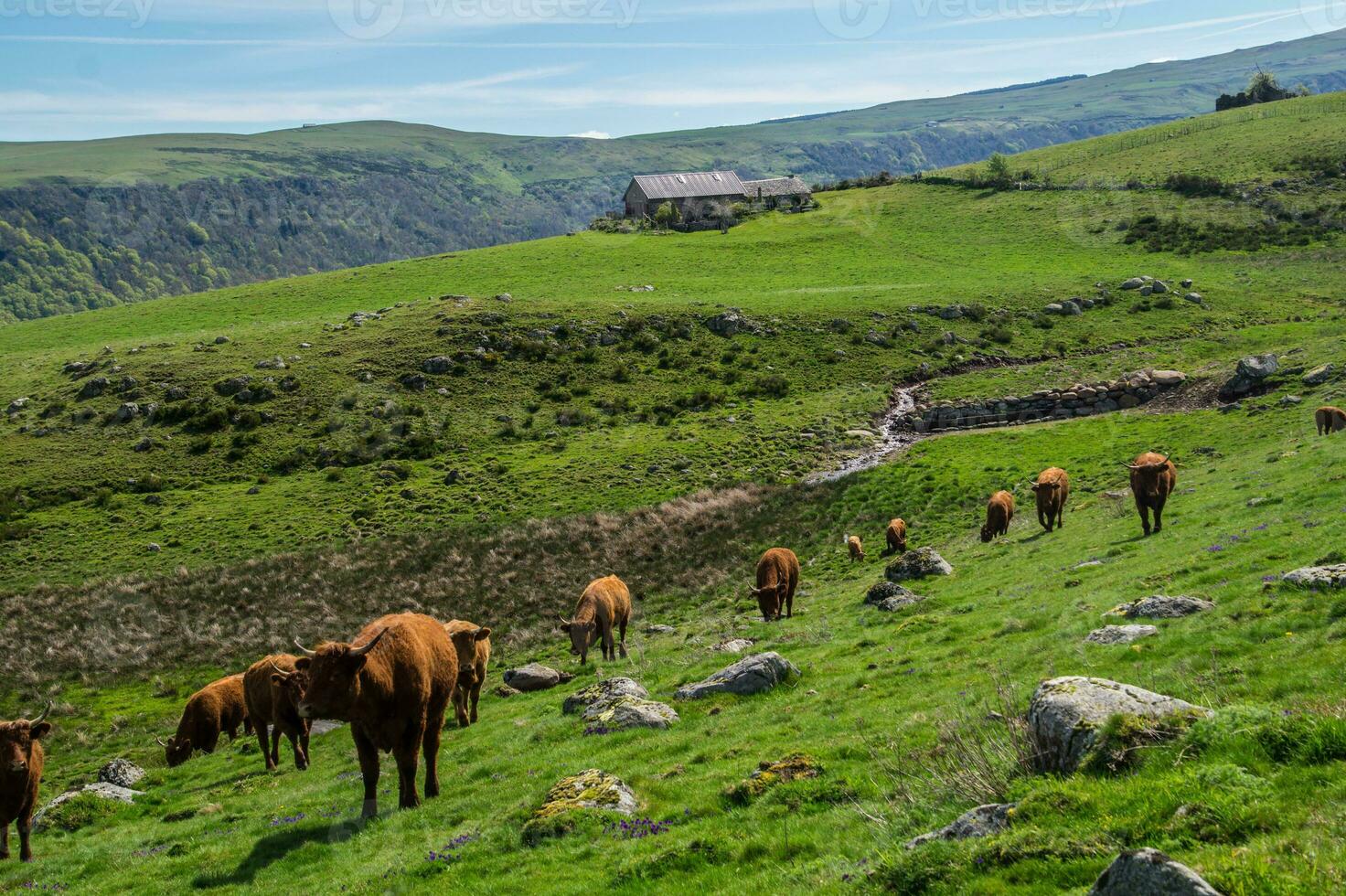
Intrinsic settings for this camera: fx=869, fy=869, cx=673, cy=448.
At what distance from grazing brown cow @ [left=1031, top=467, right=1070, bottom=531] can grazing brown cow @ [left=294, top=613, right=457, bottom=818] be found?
2657 cm

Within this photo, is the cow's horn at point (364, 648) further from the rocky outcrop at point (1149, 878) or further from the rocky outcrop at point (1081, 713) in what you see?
the rocky outcrop at point (1149, 878)

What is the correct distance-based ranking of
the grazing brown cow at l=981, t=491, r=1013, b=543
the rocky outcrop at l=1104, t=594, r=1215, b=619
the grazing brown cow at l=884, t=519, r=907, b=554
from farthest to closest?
the grazing brown cow at l=884, t=519, r=907, b=554
the grazing brown cow at l=981, t=491, r=1013, b=543
the rocky outcrop at l=1104, t=594, r=1215, b=619

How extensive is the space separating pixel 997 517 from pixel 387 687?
2871 cm

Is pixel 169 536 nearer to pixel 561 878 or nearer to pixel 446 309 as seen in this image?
pixel 446 309

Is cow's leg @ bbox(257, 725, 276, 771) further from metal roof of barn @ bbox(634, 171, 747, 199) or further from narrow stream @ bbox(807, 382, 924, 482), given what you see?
metal roof of barn @ bbox(634, 171, 747, 199)

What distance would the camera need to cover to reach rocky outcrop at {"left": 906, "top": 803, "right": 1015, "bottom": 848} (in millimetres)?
8852

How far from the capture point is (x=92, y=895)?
47.8 feet

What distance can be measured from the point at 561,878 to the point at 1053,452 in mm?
46448

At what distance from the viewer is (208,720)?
27125mm

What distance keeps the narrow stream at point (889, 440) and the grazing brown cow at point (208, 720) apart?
34.6 metres

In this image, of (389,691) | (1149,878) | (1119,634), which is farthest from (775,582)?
(1149,878)

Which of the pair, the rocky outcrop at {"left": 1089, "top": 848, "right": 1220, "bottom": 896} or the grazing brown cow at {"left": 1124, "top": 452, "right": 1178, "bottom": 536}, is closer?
the rocky outcrop at {"left": 1089, "top": 848, "right": 1220, "bottom": 896}

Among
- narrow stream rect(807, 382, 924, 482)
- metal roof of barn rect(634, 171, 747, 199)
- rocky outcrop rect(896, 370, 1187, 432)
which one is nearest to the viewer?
narrow stream rect(807, 382, 924, 482)

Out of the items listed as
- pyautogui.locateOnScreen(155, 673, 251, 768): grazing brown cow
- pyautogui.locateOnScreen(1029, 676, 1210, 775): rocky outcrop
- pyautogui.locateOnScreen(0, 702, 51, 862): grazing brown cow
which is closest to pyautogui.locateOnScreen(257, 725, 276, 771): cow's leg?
pyautogui.locateOnScreen(155, 673, 251, 768): grazing brown cow
